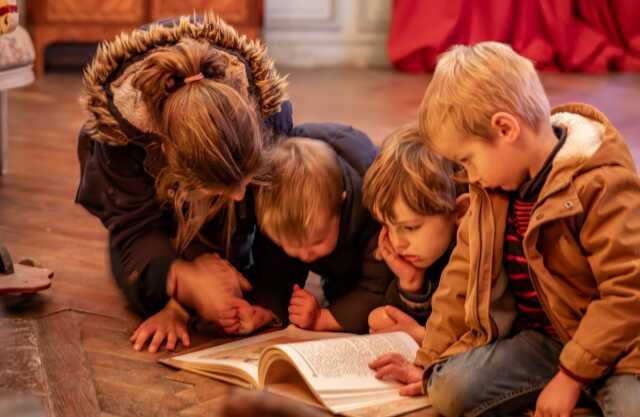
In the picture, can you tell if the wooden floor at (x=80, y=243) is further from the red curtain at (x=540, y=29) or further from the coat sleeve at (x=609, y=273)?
the coat sleeve at (x=609, y=273)

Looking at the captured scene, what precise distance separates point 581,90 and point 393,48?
84cm

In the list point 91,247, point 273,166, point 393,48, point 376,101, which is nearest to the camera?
point 273,166

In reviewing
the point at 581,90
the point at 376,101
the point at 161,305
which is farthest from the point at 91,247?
the point at 581,90

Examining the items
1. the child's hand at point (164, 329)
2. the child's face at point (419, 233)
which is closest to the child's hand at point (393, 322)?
the child's face at point (419, 233)

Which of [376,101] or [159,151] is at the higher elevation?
[159,151]

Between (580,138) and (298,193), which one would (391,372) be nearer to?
(298,193)

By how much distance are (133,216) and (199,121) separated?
36 centimetres

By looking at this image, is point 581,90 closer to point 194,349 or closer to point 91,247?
point 91,247

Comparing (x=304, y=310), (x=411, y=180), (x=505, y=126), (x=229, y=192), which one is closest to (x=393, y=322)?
(x=304, y=310)

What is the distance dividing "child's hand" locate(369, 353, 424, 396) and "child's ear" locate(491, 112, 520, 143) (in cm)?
37

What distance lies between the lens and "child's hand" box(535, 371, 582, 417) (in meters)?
1.39

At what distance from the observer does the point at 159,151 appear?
169 cm

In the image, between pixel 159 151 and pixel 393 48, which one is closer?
pixel 159 151

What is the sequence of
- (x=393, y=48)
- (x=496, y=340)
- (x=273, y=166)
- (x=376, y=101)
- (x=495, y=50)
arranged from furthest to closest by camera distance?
(x=393, y=48)
(x=376, y=101)
(x=273, y=166)
(x=496, y=340)
(x=495, y=50)
